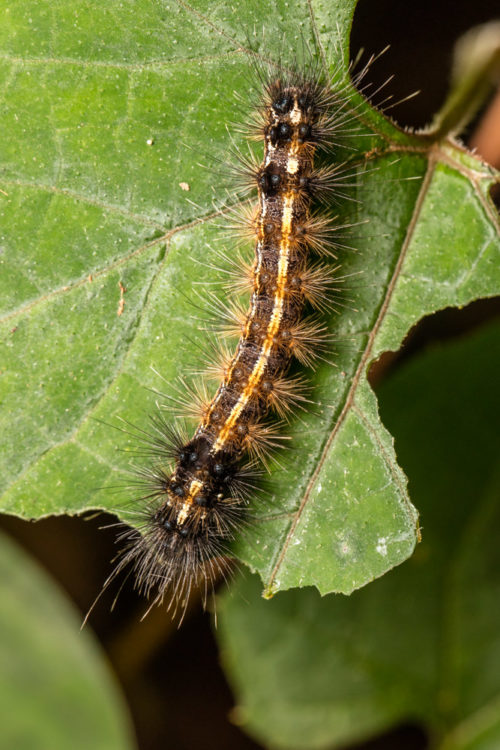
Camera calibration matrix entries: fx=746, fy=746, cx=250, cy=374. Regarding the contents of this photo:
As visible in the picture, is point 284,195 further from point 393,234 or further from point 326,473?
point 326,473

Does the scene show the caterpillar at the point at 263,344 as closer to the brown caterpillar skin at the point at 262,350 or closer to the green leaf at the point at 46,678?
the brown caterpillar skin at the point at 262,350

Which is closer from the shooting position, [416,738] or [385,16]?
[385,16]

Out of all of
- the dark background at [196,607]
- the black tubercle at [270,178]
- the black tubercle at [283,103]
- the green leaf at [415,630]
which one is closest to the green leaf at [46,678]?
the dark background at [196,607]

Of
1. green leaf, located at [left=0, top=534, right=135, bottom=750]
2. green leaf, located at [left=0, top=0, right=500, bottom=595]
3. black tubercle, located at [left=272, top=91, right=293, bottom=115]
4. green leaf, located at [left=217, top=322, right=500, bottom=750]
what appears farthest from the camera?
green leaf, located at [left=0, top=534, right=135, bottom=750]

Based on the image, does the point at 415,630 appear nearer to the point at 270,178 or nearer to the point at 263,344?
the point at 263,344

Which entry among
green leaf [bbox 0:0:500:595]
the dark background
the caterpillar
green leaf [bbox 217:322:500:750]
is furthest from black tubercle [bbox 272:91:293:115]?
green leaf [bbox 217:322:500:750]

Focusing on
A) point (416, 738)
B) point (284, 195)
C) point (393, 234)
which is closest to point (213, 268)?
point (284, 195)

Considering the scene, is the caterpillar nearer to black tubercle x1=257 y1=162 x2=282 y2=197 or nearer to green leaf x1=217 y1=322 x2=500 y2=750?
black tubercle x1=257 y1=162 x2=282 y2=197
